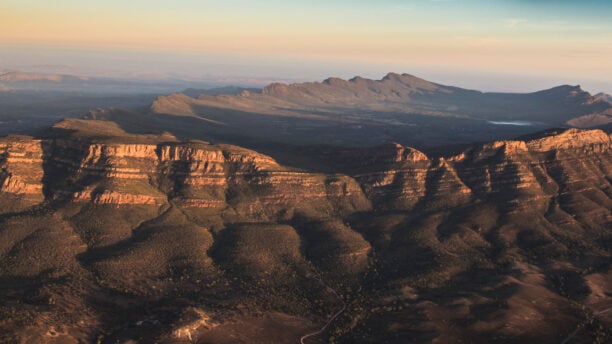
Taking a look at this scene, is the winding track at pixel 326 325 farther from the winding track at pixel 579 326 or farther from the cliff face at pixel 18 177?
the cliff face at pixel 18 177

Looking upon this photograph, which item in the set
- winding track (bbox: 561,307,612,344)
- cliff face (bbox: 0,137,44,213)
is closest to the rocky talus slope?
cliff face (bbox: 0,137,44,213)

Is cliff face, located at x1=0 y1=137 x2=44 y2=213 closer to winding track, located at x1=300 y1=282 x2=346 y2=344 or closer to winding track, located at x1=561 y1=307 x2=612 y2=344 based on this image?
winding track, located at x1=300 y1=282 x2=346 y2=344

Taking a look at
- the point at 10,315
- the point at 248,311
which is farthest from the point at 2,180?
the point at 248,311

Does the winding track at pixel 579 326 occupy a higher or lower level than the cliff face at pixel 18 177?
lower

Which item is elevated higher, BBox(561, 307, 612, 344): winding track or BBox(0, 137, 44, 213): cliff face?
BBox(0, 137, 44, 213): cliff face

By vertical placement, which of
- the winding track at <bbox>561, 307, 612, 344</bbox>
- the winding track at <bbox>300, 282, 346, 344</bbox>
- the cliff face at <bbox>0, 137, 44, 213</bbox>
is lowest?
the winding track at <bbox>300, 282, 346, 344</bbox>

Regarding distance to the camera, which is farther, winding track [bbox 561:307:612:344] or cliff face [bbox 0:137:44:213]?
cliff face [bbox 0:137:44:213]

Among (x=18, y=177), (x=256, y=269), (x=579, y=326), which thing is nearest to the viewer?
(x=579, y=326)

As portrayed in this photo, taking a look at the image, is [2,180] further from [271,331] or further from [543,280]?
[543,280]

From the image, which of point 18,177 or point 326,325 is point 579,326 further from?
point 18,177

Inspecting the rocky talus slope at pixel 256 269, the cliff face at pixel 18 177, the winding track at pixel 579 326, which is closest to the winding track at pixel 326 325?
the rocky talus slope at pixel 256 269

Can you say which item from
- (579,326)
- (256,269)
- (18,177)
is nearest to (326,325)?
(256,269)
